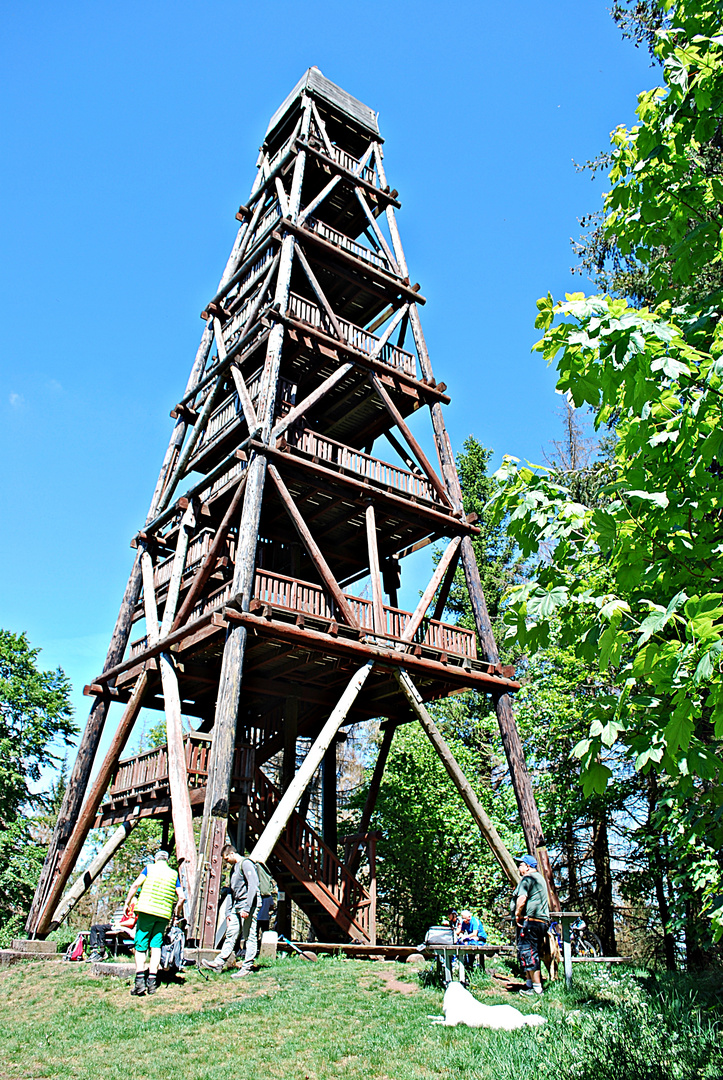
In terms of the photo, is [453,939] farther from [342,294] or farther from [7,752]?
[7,752]

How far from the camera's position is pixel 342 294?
20469mm

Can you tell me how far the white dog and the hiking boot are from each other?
3461 millimetres

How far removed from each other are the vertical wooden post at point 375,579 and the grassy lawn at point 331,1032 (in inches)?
247

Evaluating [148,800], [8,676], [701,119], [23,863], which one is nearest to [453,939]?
[701,119]

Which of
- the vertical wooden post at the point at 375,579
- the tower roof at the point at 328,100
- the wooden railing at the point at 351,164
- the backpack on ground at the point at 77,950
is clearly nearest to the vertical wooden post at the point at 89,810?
the backpack on ground at the point at 77,950

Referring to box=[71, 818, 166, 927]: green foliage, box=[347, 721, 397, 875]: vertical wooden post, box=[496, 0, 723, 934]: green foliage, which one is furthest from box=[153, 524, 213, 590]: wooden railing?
box=[71, 818, 166, 927]: green foliage

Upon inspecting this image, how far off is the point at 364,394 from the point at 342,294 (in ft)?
12.0

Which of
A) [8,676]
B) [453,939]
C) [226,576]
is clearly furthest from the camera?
[8,676]

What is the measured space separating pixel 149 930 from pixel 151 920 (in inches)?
4.4

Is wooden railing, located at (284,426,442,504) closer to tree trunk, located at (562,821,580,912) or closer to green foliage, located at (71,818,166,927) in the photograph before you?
tree trunk, located at (562,821,580,912)

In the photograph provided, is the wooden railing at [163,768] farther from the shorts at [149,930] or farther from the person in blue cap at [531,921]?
the person in blue cap at [531,921]

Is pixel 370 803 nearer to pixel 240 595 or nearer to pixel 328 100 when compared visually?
pixel 240 595

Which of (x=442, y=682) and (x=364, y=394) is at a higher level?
(x=364, y=394)

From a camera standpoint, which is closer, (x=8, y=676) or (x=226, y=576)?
(x=226, y=576)
